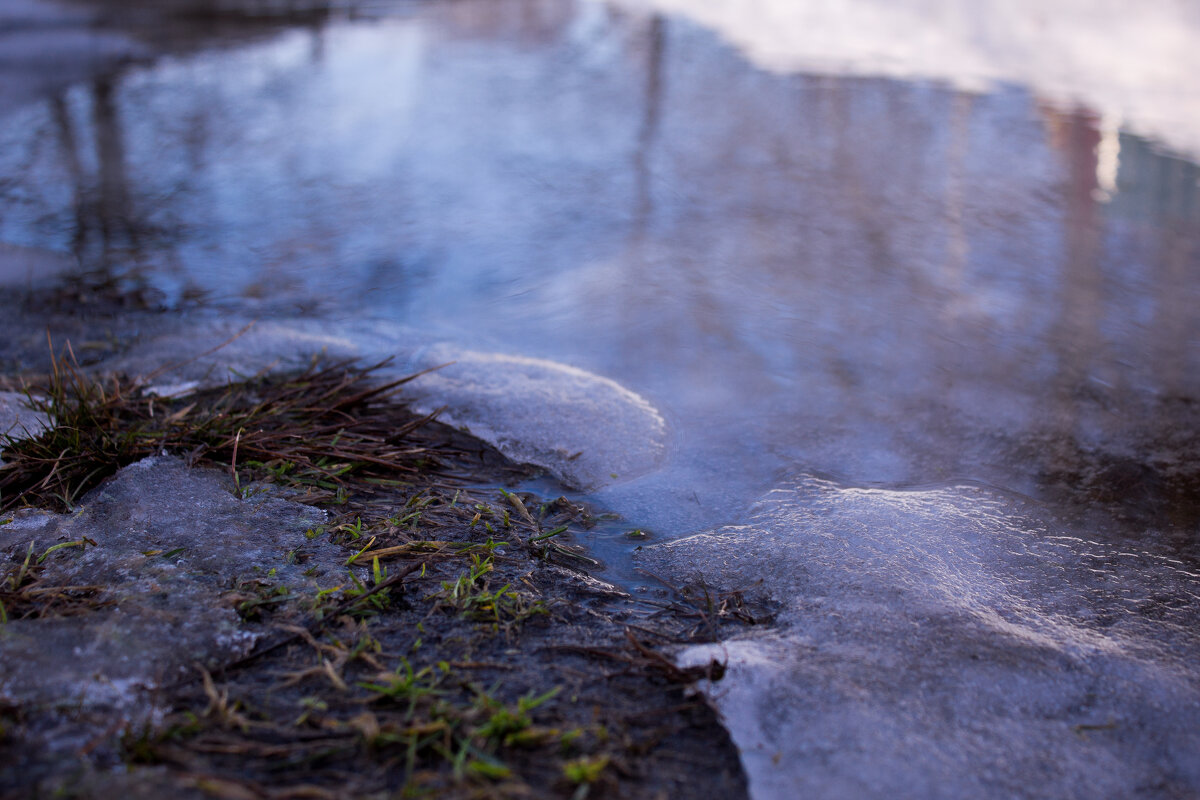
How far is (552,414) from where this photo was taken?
2.41m

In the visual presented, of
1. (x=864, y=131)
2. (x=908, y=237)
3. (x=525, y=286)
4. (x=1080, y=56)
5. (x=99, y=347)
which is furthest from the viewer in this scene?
(x=1080, y=56)

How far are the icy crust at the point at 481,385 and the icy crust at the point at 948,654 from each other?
44cm

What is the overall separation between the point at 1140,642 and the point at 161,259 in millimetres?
3642

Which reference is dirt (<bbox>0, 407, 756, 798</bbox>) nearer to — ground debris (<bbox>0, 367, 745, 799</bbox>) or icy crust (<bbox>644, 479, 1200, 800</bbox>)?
ground debris (<bbox>0, 367, 745, 799</bbox>)

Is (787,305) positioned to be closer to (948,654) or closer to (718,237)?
(718,237)

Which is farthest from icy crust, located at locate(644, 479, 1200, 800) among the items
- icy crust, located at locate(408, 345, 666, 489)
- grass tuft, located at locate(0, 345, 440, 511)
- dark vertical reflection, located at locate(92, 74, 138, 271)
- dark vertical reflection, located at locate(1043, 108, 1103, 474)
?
dark vertical reflection, located at locate(92, 74, 138, 271)

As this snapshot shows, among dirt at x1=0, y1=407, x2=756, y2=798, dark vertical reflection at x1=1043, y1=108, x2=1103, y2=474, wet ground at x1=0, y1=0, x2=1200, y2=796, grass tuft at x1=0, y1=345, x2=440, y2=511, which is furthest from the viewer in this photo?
dark vertical reflection at x1=1043, y1=108, x2=1103, y2=474

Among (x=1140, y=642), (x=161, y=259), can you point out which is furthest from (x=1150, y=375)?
(x=161, y=259)

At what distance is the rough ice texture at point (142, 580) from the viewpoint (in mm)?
1297

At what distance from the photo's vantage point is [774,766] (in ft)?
4.19

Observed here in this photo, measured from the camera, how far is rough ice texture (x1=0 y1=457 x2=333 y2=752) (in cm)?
130

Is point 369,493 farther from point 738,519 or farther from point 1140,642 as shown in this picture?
point 1140,642

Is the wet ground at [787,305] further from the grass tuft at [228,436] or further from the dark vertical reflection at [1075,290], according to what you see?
the grass tuft at [228,436]

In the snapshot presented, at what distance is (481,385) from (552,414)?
0.91 feet
